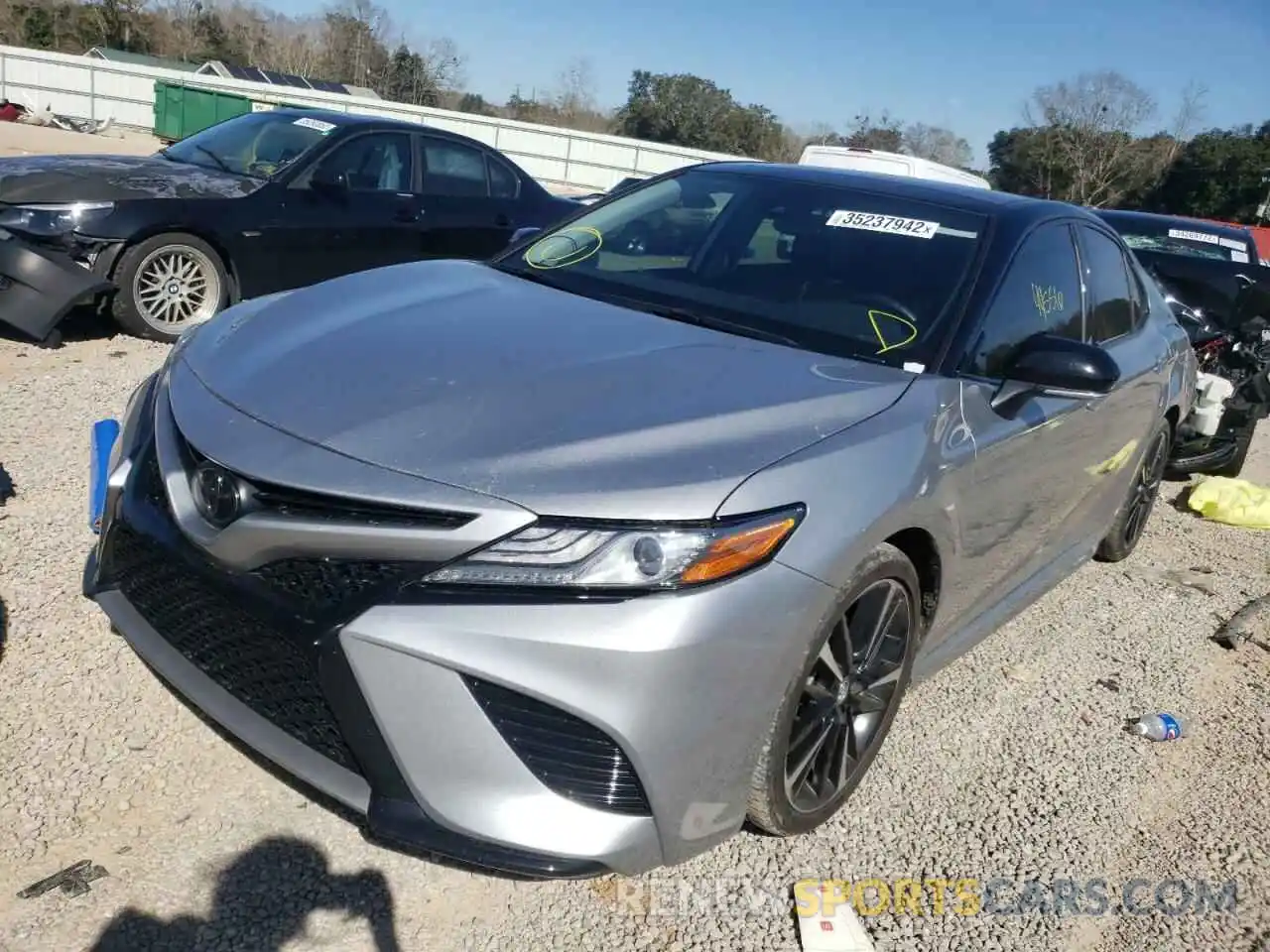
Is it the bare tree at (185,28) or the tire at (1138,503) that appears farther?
the bare tree at (185,28)

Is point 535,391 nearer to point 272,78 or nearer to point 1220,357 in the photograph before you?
point 1220,357

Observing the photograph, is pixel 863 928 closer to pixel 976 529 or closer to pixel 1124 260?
pixel 976 529

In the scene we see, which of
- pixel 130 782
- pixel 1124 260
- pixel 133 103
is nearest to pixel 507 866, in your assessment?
pixel 130 782

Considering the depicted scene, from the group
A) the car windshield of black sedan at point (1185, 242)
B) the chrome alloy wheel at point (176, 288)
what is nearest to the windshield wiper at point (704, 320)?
the chrome alloy wheel at point (176, 288)

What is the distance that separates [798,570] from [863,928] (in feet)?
3.01

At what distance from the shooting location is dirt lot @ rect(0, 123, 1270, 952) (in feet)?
7.43

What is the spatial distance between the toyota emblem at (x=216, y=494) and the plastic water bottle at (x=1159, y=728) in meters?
2.96

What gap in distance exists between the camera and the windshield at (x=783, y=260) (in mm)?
3031

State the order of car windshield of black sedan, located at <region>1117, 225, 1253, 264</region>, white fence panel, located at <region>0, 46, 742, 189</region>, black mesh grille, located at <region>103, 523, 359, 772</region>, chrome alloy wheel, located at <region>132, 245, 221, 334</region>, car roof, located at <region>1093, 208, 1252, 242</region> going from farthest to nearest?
white fence panel, located at <region>0, 46, 742, 189</region> < car roof, located at <region>1093, 208, 1252, 242</region> < car windshield of black sedan, located at <region>1117, 225, 1253, 264</region> < chrome alloy wheel, located at <region>132, 245, 221, 334</region> < black mesh grille, located at <region>103, 523, 359, 772</region>

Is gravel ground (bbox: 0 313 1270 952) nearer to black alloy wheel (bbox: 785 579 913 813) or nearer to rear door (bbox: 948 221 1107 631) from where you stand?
black alloy wheel (bbox: 785 579 913 813)

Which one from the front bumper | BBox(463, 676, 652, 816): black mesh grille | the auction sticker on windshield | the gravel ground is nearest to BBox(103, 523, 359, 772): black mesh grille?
the front bumper

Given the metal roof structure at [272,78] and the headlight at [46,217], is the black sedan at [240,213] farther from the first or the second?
the metal roof structure at [272,78]

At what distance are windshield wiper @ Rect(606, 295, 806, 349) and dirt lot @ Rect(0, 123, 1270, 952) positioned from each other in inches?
50.1

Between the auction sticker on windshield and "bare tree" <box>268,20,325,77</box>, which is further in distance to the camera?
"bare tree" <box>268,20,325,77</box>
